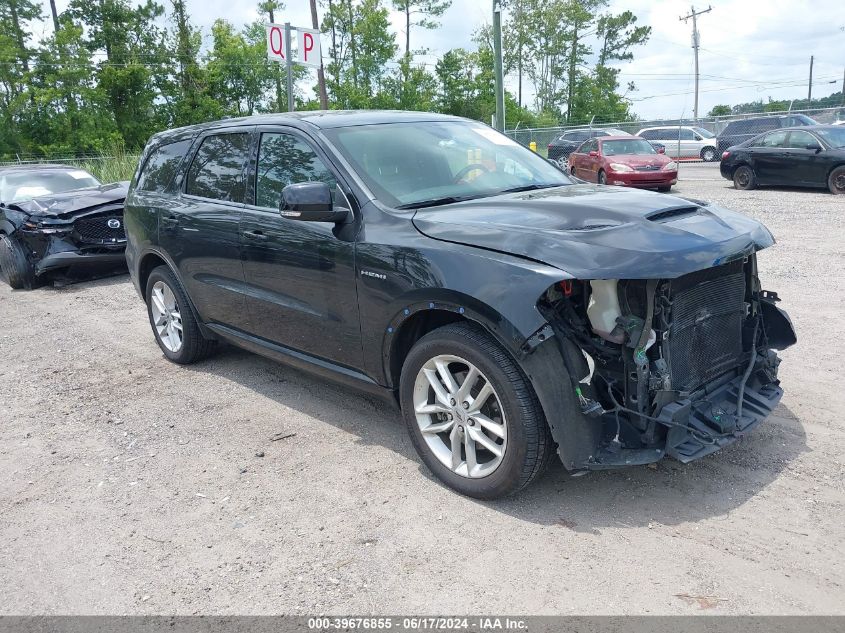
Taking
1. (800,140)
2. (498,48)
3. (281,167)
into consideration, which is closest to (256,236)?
(281,167)

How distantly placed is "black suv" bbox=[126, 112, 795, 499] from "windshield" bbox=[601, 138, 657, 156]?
46.8 feet

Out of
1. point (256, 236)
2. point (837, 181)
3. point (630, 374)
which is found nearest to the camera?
point (630, 374)

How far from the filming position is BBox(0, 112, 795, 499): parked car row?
308 centimetres

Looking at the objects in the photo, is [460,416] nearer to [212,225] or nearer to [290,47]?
[212,225]

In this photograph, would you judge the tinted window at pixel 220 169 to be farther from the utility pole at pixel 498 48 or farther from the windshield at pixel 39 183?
the utility pole at pixel 498 48

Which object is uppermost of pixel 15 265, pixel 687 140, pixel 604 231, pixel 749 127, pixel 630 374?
pixel 749 127

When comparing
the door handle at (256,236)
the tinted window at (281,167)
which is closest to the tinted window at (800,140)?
the tinted window at (281,167)

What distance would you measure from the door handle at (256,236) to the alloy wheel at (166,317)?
1.42 m

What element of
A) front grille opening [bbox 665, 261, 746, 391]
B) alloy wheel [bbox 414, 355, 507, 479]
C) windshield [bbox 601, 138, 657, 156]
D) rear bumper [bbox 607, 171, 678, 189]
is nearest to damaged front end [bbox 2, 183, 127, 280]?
alloy wheel [bbox 414, 355, 507, 479]

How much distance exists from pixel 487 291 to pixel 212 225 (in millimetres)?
2526

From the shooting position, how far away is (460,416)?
3.44m

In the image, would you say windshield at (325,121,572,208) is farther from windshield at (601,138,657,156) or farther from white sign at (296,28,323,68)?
windshield at (601,138,657,156)

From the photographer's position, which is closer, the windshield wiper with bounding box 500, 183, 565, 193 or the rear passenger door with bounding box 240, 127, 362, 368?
the rear passenger door with bounding box 240, 127, 362, 368

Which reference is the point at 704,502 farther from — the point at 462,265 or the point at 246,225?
the point at 246,225
